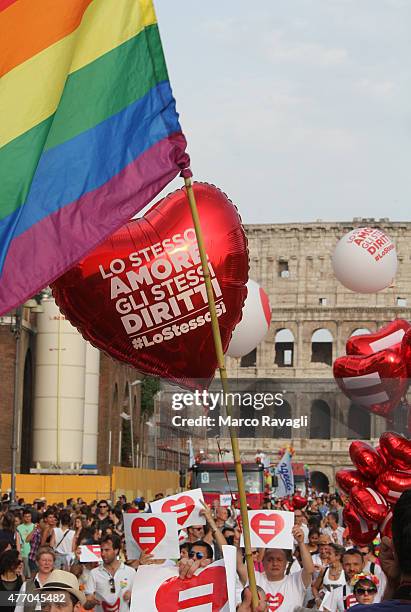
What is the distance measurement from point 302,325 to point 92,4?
3089 inches

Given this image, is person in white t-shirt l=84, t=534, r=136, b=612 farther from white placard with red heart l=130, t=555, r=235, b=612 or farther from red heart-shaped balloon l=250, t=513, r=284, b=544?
white placard with red heart l=130, t=555, r=235, b=612

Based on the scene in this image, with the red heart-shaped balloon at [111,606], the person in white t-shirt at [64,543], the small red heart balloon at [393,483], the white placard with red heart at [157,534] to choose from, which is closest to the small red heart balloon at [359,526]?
the small red heart balloon at [393,483]

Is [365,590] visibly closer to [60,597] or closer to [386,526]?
[386,526]

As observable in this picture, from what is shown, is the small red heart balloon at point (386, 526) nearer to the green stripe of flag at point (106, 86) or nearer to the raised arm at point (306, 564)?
the raised arm at point (306, 564)

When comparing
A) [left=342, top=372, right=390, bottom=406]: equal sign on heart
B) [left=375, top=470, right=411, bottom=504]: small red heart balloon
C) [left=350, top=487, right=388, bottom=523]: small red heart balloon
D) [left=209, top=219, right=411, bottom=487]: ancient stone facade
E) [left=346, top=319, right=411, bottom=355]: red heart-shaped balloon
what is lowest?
[left=350, top=487, right=388, bottom=523]: small red heart balloon

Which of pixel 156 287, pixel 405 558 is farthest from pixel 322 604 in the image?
pixel 405 558

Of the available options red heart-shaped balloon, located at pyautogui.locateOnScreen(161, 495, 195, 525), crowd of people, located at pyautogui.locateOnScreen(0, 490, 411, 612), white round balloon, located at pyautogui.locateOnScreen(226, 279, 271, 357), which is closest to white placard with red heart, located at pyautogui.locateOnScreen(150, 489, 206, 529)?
red heart-shaped balloon, located at pyautogui.locateOnScreen(161, 495, 195, 525)

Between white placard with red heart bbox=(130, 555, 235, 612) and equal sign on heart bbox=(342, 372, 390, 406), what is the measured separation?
181 centimetres

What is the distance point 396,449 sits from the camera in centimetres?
701

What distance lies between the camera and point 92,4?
5641mm

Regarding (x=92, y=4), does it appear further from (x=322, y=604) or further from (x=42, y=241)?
(x=322, y=604)

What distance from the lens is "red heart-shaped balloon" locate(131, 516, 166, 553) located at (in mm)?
7801

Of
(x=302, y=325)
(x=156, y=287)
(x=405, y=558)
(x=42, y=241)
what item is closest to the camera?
(x=405, y=558)

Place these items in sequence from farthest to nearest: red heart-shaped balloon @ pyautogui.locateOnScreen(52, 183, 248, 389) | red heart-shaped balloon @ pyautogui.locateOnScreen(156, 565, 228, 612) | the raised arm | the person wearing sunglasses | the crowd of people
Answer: the raised arm, the person wearing sunglasses, red heart-shaped balloon @ pyautogui.locateOnScreen(52, 183, 248, 389), the crowd of people, red heart-shaped balloon @ pyautogui.locateOnScreen(156, 565, 228, 612)
